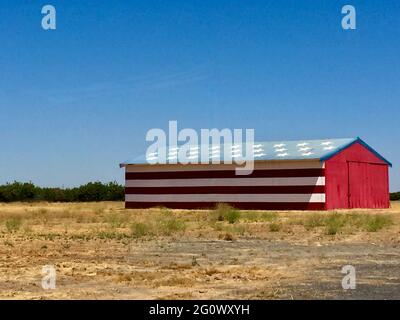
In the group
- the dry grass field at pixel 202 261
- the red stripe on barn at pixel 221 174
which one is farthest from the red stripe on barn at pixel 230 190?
the dry grass field at pixel 202 261

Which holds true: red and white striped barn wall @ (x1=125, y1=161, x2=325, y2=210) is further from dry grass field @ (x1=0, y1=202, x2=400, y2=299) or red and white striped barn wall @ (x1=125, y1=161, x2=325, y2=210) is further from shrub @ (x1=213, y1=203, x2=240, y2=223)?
dry grass field @ (x1=0, y1=202, x2=400, y2=299)

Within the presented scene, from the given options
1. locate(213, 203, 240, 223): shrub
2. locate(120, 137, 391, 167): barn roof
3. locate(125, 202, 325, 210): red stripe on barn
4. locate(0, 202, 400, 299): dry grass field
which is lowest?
locate(0, 202, 400, 299): dry grass field

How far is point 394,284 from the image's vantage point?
12578 millimetres

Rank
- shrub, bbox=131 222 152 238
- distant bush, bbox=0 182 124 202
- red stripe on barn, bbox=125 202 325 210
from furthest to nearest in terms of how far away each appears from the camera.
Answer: distant bush, bbox=0 182 124 202
red stripe on barn, bbox=125 202 325 210
shrub, bbox=131 222 152 238

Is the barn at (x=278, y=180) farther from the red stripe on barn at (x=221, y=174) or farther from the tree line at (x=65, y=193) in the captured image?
the tree line at (x=65, y=193)

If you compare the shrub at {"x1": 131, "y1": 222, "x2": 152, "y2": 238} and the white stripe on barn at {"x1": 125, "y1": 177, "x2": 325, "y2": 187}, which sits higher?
the white stripe on barn at {"x1": 125, "y1": 177, "x2": 325, "y2": 187}

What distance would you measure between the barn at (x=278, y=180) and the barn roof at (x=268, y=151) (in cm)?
7

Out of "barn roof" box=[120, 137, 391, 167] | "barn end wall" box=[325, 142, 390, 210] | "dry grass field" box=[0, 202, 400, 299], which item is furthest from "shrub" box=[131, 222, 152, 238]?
"barn end wall" box=[325, 142, 390, 210]

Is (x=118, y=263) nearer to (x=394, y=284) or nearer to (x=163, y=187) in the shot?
(x=394, y=284)

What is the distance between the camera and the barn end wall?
43.9m

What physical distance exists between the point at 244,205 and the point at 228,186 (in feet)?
5.73

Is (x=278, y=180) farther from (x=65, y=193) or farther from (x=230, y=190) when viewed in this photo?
(x=65, y=193)

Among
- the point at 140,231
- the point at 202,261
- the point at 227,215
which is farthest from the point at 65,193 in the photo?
the point at 202,261
